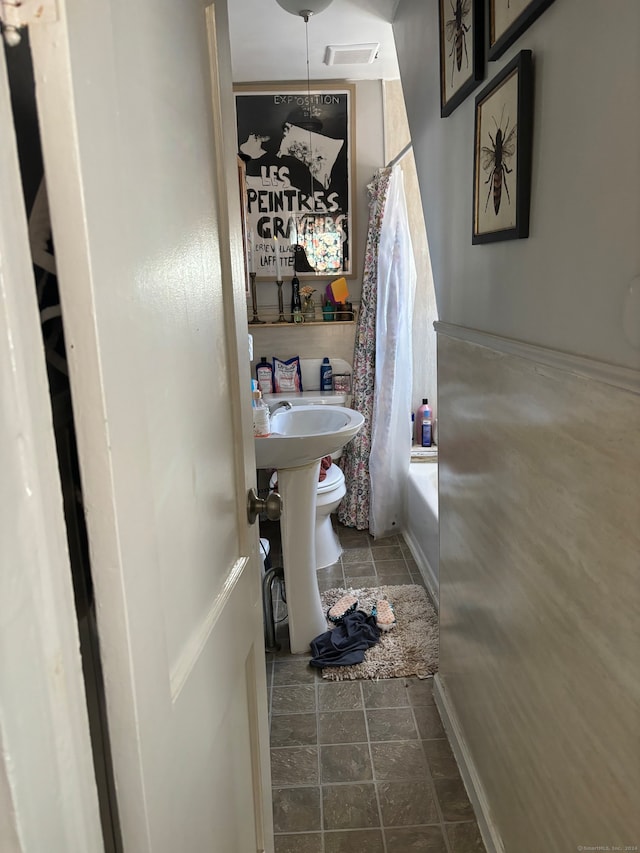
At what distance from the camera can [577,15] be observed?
0.92 m

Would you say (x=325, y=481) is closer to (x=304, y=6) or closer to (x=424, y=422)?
(x=424, y=422)

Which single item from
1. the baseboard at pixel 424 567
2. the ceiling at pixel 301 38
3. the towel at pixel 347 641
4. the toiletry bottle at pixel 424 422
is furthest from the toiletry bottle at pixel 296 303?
the towel at pixel 347 641

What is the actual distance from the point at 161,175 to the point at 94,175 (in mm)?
202

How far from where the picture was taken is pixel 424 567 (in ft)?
9.46

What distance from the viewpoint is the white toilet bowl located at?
292cm

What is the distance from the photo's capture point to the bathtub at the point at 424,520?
273 centimetres

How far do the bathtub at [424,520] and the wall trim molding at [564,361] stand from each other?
1.44m

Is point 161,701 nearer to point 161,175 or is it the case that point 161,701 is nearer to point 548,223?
point 161,175

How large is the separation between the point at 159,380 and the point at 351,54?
9.25 feet

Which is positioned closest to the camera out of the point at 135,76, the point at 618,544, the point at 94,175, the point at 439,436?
the point at 94,175

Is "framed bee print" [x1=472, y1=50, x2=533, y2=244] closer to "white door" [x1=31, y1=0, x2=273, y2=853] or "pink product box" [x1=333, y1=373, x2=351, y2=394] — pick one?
"white door" [x1=31, y1=0, x2=273, y2=853]

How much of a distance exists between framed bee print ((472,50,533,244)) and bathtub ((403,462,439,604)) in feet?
5.42

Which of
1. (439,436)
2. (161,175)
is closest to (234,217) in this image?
(161,175)

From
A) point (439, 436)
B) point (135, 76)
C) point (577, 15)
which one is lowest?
point (439, 436)
